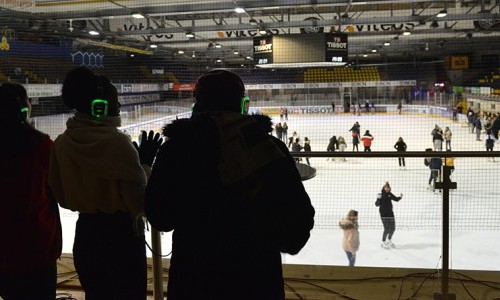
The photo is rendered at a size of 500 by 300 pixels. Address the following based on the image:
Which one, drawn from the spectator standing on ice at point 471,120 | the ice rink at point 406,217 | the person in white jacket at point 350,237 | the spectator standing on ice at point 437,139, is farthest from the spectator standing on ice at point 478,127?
the person in white jacket at point 350,237

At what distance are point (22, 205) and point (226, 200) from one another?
30.9 inches

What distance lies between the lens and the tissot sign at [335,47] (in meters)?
8.18

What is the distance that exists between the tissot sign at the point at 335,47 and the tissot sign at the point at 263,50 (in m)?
0.93

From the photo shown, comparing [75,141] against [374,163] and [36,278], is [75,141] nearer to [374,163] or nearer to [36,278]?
[36,278]

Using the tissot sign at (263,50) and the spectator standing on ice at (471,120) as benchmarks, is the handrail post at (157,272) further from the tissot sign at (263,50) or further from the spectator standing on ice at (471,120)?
the spectator standing on ice at (471,120)

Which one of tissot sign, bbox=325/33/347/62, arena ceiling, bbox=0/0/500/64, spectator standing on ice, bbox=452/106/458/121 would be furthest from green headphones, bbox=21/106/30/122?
spectator standing on ice, bbox=452/106/458/121

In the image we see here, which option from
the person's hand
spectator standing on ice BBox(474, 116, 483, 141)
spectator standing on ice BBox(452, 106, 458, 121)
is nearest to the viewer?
the person's hand

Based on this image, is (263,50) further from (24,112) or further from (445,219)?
(24,112)

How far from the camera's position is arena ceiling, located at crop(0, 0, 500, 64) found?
29.8 feet

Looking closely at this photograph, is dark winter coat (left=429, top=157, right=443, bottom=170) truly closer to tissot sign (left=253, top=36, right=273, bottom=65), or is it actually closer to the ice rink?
the ice rink

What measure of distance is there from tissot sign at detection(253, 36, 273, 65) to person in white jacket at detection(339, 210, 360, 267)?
4.04 meters

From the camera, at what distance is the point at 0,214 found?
1488mm

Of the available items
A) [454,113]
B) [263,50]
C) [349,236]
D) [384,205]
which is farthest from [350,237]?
[454,113]

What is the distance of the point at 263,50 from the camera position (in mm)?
8266
